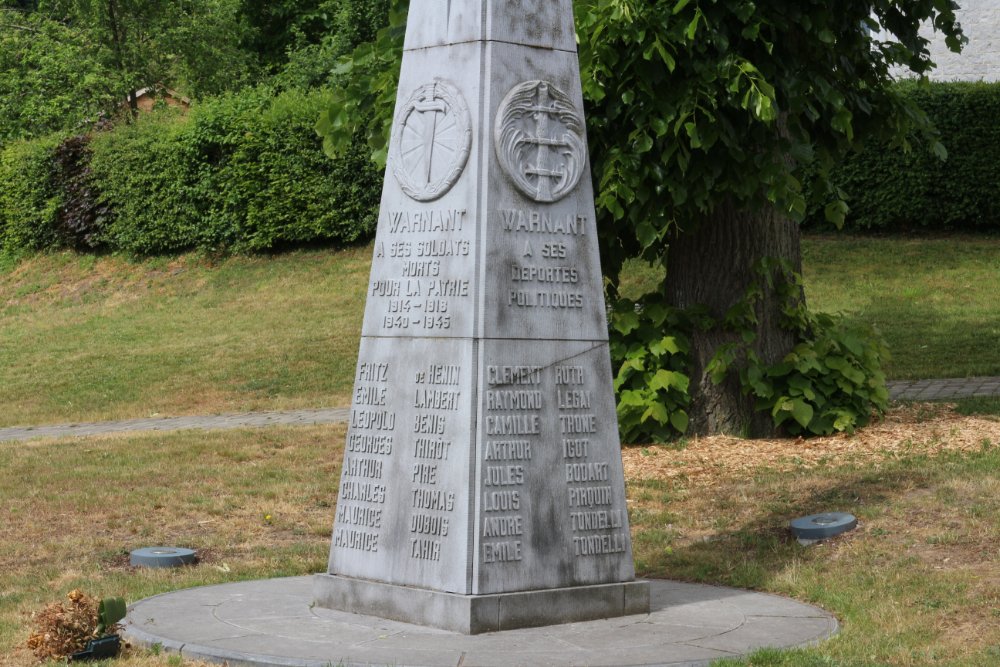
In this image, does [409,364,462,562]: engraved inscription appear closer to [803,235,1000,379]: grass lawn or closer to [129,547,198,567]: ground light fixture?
[129,547,198,567]: ground light fixture

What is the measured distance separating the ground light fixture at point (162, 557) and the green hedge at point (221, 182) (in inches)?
610

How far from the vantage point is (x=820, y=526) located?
789 cm

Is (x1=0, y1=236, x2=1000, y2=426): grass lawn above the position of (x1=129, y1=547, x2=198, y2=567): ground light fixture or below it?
above

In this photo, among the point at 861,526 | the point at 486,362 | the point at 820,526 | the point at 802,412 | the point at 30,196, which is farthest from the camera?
the point at 30,196

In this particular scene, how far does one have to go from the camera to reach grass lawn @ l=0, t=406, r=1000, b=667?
6363mm

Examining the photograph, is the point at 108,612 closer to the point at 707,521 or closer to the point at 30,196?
the point at 707,521

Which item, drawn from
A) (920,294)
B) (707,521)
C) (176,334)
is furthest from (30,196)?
(707,521)

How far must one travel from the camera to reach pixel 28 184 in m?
28.8

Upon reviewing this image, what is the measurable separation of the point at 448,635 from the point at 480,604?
191mm

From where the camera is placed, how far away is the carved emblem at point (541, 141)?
6.07m

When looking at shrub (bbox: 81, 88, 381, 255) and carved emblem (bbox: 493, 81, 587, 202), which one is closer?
carved emblem (bbox: 493, 81, 587, 202)

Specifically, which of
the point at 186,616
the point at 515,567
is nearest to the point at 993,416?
the point at 515,567

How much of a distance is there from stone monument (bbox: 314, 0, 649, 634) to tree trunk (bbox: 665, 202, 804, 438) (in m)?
4.77

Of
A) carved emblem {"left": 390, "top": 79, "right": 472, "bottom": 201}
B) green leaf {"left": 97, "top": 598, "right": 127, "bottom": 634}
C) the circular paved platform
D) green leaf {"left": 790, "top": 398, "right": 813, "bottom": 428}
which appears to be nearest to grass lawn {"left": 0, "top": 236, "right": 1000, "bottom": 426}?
green leaf {"left": 790, "top": 398, "right": 813, "bottom": 428}
